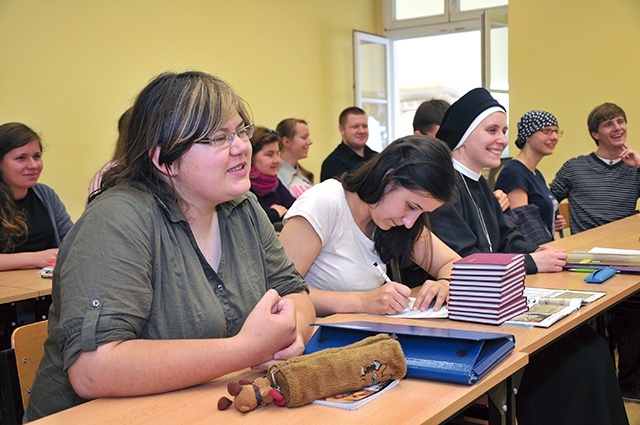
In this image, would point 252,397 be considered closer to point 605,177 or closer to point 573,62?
point 605,177

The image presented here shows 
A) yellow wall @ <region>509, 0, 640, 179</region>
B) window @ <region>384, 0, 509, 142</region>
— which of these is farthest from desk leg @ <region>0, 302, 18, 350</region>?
window @ <region>384, 0, 509, 142</region>

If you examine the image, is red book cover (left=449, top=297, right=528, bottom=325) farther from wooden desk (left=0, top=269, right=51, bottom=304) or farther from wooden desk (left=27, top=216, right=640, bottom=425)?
wooden desk (left=0, top=269, right=51, bottom=304)

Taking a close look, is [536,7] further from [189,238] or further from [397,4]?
[189,238]

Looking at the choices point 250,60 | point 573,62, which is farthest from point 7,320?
point 573,62

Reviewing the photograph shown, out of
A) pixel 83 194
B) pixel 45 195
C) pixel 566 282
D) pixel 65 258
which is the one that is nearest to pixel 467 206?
pixel 566 282

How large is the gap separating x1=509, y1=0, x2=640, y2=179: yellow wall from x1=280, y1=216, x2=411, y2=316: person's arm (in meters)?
4.87

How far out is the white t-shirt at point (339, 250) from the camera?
231cm

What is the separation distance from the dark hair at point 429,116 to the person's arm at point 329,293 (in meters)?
2.50

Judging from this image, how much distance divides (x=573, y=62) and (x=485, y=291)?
5.13m

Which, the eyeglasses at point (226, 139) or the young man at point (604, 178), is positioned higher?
the eyeglasses at point (226, 139)

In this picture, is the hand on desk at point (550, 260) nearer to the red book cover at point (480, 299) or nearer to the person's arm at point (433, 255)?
the person's arm at point (433, 255)

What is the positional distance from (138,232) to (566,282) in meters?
1.62

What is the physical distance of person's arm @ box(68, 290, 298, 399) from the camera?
1285 mm

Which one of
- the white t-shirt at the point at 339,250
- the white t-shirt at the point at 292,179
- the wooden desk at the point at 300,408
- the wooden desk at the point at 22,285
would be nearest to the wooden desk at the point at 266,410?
the wooden desk at the point at 300,408
